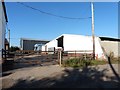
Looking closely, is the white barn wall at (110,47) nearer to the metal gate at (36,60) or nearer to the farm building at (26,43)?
the metal gate at (36,60)

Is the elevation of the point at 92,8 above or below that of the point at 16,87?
above

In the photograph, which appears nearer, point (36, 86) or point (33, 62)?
point (36, 86)

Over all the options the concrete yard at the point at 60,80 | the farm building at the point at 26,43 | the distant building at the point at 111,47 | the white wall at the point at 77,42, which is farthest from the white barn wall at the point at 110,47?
the farm building at the point at 26,43

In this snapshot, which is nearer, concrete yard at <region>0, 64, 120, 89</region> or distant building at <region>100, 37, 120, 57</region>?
concrete yard at <region>0, 64, 120, 89</region>

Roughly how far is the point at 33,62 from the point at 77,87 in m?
12.2

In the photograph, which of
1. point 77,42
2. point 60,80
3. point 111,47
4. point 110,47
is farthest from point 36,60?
point 77,42

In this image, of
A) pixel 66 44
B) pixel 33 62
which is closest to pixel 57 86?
pixel 33 62

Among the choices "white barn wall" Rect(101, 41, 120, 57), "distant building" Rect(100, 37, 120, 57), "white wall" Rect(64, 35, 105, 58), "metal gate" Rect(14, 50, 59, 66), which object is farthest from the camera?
"white wall" Rect(64, 35, 105, 58)

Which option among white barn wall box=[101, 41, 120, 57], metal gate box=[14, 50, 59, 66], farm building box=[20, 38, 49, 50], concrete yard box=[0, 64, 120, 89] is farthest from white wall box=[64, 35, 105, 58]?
farm building box=[20, 38, 49, 50]

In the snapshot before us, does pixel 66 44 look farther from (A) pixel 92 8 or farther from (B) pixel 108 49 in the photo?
(A) pixel 92 8

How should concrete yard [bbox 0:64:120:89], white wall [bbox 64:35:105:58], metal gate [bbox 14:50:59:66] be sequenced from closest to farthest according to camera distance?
concrete yard [bbox 0:64:120:89]
metal gate [bbox 14:50:59:66]
white wall [bbox 64:35:105:58]

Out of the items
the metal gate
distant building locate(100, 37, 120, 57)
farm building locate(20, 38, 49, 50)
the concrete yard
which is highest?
farm building locate(20, 38, 49, 50)

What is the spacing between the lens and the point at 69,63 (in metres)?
21.1

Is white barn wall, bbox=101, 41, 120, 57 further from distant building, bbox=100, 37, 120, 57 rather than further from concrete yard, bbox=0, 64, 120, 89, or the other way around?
concrete yard, bbox=0, 64, 120, 89
